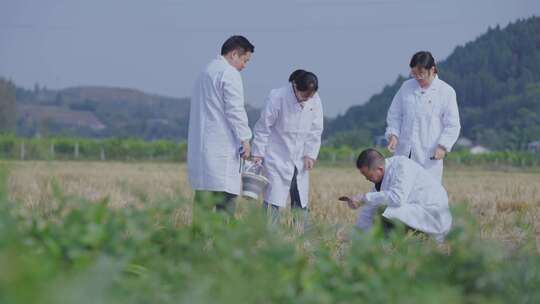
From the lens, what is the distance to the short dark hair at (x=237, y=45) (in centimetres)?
805

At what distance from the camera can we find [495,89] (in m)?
120

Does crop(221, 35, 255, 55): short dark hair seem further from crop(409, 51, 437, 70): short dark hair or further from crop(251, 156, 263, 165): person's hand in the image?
crop(409, 51, 437, 70): short dark hair

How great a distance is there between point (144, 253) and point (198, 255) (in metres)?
0.25

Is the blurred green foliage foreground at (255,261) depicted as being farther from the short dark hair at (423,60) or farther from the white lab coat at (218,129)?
the short dark hair at (423,60)

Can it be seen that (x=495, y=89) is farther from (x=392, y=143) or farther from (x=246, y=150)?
(x=246, y=150)

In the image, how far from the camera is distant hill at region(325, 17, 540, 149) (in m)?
111

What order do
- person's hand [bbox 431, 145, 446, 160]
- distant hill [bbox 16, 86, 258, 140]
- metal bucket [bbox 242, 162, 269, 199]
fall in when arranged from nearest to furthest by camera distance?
metal bucket [bbox 242, 162, 269, 199] < person's hand [bbox 431, 145, 446, 160] < distant hill [bbox 16, 86, 258, 140]

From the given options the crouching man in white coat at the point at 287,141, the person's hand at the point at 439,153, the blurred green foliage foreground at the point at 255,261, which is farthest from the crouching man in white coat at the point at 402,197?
the blurred green foliage foreground at the point at 255,261

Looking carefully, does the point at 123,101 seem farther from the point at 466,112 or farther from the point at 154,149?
the point at 154,149

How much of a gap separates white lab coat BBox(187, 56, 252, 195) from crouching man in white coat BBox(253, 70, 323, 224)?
788 mm

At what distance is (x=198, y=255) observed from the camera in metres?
→ 4.46

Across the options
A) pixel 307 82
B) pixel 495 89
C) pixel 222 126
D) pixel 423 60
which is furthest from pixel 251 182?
pixel 495 89

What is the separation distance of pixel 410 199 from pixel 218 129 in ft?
5.62

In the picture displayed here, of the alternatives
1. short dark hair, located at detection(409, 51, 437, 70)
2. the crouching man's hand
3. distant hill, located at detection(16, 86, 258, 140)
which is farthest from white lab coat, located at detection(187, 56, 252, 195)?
distant hill, located at detection(16, 86, 258, 140)
